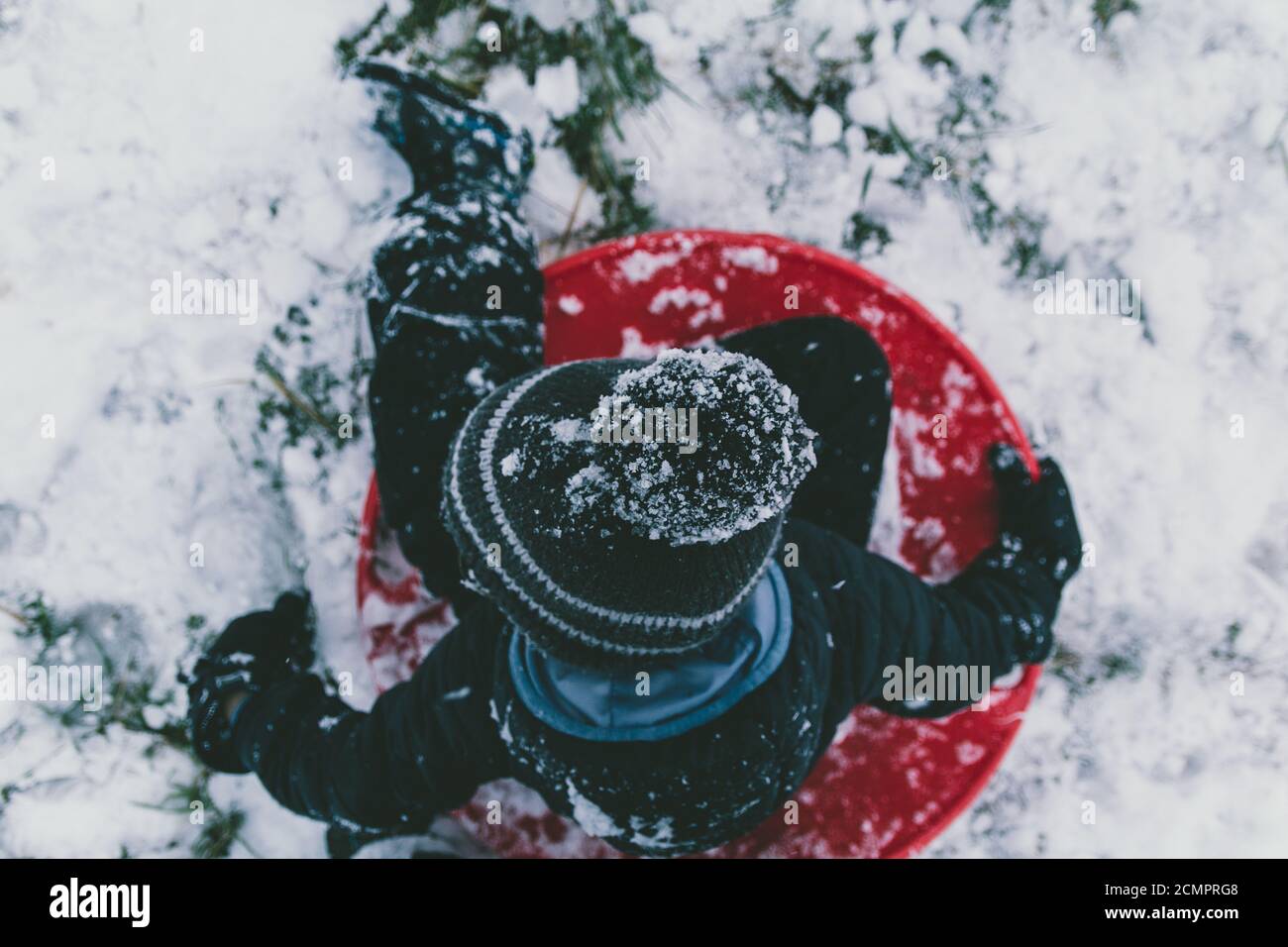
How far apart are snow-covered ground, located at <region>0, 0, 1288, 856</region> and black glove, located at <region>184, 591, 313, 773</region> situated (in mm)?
41

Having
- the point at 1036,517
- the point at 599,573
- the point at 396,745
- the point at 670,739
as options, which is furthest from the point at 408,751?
the point at 1036,517

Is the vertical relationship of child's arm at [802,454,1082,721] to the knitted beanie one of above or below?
below

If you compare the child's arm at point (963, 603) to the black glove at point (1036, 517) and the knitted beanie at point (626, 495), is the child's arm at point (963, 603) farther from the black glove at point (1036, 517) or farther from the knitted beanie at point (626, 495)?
the knitted beanie at point (626, 495)

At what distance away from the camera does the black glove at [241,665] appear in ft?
3.43

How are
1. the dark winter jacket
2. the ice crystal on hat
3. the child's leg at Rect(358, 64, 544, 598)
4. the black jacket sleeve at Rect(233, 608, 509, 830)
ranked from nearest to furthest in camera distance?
the ice crystal on hat < the dark winter jacket < the black jacket sleeve at Rect(233, 608, 509, 830) < the child's leg at Rect(358, 64, 544, 598)

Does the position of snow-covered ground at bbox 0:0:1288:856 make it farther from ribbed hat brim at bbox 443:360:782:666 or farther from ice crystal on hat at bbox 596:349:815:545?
ice crystal on hat at bbox 596:349:815:545

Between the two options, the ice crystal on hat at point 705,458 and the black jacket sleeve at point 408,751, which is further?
the black jacket sleeve at point 408,751

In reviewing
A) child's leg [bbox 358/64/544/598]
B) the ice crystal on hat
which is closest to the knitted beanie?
the ice crystal on hat

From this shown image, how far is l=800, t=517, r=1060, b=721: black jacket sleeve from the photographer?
2.67 feet

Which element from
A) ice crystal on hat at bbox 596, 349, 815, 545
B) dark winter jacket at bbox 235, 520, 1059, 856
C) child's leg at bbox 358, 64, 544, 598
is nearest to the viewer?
ice crystal on hat at bbox 596, 349, 815, 545

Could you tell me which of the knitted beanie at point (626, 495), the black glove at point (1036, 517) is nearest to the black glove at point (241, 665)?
the knitted beanie at point (626, 495)

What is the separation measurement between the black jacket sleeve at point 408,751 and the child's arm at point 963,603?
0.34 m

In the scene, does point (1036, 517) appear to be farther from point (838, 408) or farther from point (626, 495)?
point (626, 495)
